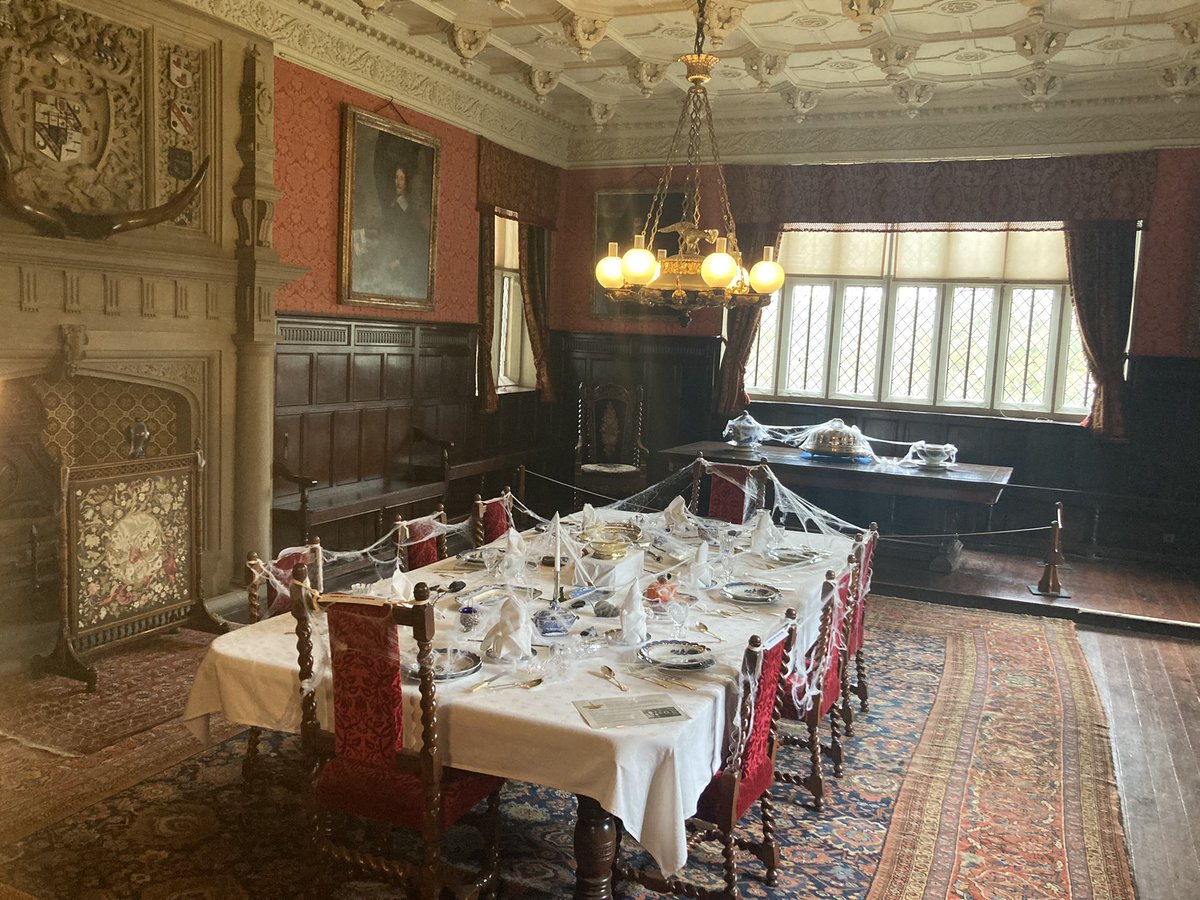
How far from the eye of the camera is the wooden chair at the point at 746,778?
2.98 m

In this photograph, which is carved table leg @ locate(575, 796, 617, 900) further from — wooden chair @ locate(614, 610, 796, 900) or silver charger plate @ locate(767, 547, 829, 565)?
silver charger plate @ locate(767, 547, 829, 565)

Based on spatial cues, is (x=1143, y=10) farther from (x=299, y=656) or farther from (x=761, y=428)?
(x=299, y=656)

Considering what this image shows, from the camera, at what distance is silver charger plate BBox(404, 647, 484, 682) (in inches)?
116

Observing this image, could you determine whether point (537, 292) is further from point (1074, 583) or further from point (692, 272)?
point (1074, 583)

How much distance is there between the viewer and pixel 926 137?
29.0 feet

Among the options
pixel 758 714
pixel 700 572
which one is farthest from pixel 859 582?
pixel 758 714

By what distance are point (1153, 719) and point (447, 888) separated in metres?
3.97

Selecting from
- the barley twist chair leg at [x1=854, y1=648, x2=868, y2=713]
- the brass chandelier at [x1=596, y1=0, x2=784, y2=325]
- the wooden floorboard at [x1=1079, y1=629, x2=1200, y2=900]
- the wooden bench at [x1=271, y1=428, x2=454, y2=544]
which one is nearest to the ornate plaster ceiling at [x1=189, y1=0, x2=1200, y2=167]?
the brass chandelier at [x1=596, y1=0, x2=784, y2=325]

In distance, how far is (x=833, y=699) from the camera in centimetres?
416

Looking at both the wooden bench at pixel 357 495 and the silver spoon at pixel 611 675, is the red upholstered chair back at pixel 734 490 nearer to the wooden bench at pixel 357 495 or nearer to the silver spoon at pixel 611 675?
the wooden bench at pixel 357 495

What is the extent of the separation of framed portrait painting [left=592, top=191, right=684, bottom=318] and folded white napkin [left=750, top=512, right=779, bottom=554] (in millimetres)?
5159

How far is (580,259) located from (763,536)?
605 centimetres

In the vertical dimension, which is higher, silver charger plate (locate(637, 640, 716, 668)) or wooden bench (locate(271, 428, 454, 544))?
silver charger plate (locate(637, 640, 716, 668))

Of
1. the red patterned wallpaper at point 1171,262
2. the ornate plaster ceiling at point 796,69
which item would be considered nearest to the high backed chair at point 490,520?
the ornate plaster ceiling at point 796,69
